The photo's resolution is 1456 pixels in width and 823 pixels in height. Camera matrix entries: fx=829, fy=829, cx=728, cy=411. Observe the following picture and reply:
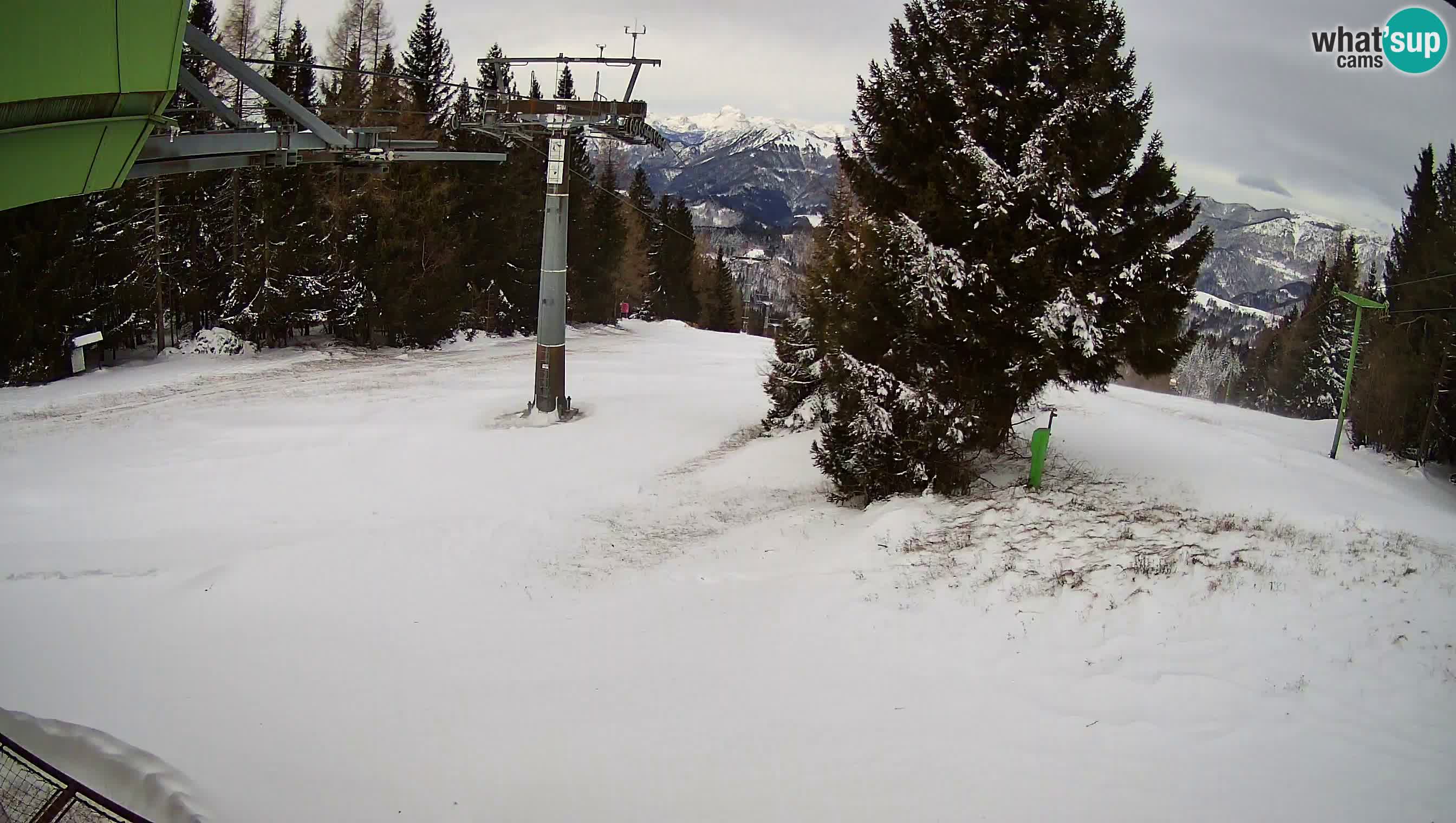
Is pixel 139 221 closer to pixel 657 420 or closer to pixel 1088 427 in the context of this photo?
pixel 657 420

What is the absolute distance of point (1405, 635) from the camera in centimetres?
651

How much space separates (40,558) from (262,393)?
12366mm

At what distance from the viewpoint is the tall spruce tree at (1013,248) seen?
10820 mm

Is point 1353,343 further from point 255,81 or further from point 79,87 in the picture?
point 79,87

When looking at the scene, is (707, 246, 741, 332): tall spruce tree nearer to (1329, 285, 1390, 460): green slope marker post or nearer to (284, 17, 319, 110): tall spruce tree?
(284, 17, 319, 110): tall spruce tree

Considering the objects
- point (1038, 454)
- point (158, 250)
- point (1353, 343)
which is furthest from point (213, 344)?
point (1353, 343)

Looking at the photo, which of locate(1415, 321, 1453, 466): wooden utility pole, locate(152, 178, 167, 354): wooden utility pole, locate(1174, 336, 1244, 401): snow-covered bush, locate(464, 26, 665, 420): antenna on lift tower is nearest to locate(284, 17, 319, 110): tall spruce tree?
locate(152, 178, 167, 354): wooden utility pole

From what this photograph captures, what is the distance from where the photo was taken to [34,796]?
16.9 ft

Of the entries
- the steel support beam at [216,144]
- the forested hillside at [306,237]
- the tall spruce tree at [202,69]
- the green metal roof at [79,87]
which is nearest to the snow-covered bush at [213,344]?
the forested hillside at [306,237]

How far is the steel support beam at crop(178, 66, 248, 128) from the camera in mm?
6633

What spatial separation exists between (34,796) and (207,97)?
18.6ft

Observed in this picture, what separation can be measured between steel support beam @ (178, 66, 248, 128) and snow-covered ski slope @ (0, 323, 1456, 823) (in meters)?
4.92

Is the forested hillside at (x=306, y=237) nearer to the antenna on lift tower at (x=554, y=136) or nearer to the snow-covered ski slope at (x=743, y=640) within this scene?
the antenna on lift tower at (x=554, y=136)

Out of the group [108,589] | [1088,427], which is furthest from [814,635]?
[1088,427]
